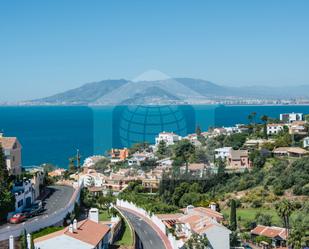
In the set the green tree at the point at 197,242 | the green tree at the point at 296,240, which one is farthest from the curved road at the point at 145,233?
the green tree at the point at 296,240

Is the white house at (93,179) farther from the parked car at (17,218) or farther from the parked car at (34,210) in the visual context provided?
the parked car at (17,218)

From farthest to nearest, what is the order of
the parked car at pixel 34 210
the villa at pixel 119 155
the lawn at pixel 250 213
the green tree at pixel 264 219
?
the villa at pixel 119 155, the lawn at pixel 250 213, the green tree at pixel 264 219, the parked car at pixel 34 210

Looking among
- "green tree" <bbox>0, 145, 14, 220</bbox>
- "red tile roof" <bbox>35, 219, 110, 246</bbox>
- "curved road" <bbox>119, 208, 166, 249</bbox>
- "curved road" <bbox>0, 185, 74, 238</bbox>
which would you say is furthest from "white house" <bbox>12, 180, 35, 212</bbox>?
"curved road" <bbox>119, 208, 166, 249</bbox>

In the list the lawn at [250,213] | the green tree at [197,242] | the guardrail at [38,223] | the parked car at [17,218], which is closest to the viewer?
the guardrail at [38,223]

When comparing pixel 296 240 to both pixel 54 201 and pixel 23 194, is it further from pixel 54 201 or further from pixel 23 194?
pixel 23 194

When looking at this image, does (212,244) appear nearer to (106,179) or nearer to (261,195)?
(261,195)

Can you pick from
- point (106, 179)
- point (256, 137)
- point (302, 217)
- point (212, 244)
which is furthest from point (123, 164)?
point (212, 244)
